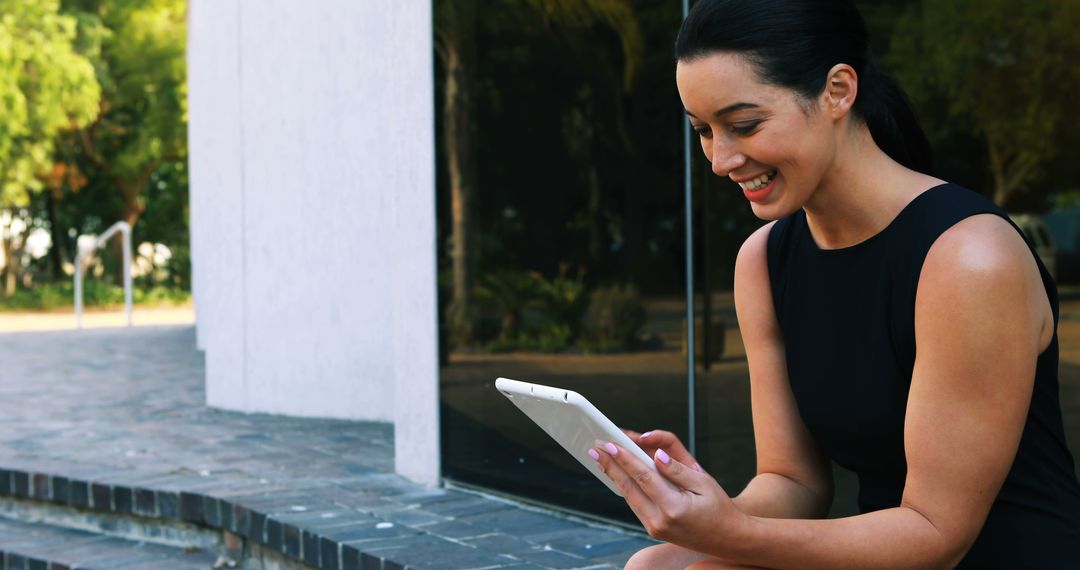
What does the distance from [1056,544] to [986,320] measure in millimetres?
357

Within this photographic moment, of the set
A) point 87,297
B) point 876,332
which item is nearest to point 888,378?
point 876,332

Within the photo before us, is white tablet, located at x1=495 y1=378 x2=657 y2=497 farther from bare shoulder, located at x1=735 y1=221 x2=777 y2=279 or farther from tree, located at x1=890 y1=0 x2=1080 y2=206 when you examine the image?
tree, located at x1=890 y1=0 x2=1080 y2=206

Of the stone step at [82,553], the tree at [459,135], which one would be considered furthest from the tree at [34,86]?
the tree at [459,135]

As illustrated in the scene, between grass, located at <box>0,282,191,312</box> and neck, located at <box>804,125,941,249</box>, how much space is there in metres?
25.9

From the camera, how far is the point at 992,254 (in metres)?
1.87

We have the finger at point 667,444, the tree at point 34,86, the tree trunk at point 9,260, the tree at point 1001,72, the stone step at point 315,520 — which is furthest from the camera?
the tree trunk at point 9,260

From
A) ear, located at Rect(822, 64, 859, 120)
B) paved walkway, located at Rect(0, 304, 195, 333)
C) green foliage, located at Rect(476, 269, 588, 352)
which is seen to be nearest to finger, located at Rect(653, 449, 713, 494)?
ear, located at Rect(822, 64, 859, 120)

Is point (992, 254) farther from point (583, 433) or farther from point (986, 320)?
point (583, 433)

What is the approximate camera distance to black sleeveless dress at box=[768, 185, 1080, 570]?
6.48 feet

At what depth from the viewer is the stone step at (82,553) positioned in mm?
5316

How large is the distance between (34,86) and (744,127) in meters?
27.1

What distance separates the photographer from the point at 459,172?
5668 mm

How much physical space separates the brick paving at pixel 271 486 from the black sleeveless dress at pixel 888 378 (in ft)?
7.29

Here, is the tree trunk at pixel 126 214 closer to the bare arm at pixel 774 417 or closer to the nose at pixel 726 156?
the bare arm at pixel 774 417
